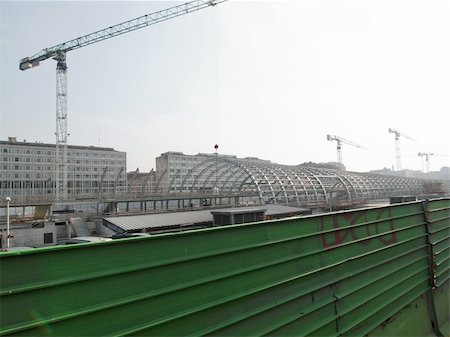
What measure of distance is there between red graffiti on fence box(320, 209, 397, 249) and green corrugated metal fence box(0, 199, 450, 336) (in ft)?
0.05

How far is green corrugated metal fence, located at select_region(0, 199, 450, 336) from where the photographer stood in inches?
83.5

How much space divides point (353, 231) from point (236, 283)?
2.15 metres

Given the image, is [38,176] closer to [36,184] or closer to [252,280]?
[36,184]

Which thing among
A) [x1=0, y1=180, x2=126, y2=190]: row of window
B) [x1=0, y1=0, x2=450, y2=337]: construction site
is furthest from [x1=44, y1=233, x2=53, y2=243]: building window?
[x1=0, y1=180, x2=126, y2=190]: row of window

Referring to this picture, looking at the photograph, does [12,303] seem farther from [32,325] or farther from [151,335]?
[151,335]

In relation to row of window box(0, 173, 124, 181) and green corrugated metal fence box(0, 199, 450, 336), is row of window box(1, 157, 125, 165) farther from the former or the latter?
green corrugated metal fence box(0, 199, 450, 336)

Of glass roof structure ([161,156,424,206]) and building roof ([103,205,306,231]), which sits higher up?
glass roof structure ([161,156,424,206])

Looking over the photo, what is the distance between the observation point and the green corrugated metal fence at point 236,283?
2.12 metres

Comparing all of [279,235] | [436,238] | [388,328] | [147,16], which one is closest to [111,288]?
[279,235]

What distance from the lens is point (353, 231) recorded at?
4250 millimetres

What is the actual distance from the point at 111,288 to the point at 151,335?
51 centimetres

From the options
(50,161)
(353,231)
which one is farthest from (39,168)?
(353,231)

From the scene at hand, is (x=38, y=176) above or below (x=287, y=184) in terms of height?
above

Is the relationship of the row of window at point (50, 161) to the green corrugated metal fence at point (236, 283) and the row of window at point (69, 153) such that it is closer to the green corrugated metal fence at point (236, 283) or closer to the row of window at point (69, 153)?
the row of window at point (69, 153)
